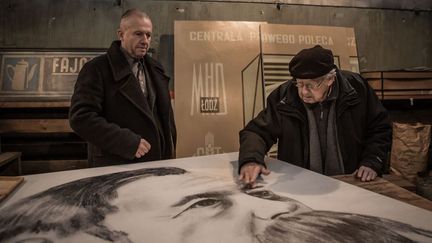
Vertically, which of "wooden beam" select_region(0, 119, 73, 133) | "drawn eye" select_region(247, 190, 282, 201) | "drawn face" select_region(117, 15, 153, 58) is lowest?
"drawn eye" select_region(247, 190, 282, 201)

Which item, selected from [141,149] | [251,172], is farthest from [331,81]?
[141,149]

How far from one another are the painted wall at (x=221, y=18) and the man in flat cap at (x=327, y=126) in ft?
7.14

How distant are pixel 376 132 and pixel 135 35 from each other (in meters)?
1.40

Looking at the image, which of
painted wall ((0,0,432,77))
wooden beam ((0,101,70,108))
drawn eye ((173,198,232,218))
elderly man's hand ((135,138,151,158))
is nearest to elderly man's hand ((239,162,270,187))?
drawn eye ((173,198,232,218))

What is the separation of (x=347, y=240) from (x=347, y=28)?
3.33m

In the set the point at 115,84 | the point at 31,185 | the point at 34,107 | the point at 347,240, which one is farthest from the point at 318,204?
the point at 34,107

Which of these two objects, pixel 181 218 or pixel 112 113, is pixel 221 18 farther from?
pixel 181 218

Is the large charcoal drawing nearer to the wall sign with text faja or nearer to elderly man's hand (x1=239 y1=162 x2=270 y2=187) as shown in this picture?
elderly man's hand (x1=239 y1=162 x2=270 y2=187)

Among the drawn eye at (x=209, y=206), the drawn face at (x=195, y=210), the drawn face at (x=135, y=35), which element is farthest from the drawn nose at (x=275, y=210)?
the drawn face at (x=135, y=35)

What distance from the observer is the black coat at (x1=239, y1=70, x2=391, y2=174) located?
59.5 inches

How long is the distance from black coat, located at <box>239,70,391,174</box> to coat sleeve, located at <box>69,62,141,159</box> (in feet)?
1.95

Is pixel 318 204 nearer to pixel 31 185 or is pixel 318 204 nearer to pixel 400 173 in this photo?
pixel 31 185

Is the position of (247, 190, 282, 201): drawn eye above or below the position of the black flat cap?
below

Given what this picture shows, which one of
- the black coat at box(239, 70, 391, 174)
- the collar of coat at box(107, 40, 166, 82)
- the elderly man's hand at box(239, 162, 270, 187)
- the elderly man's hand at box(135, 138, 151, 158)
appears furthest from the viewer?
the collar of coat at box(107, 40, 166, 82)
